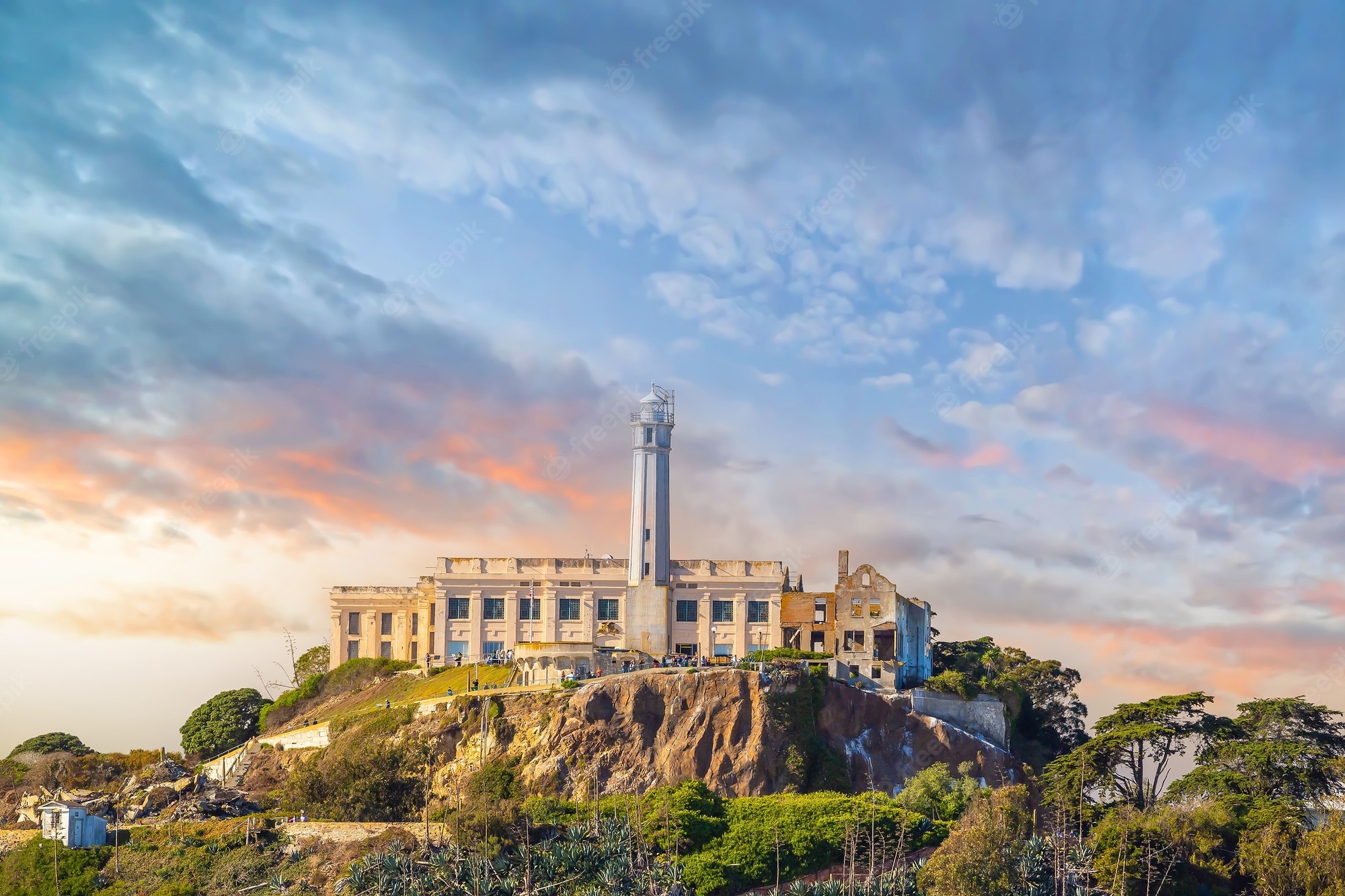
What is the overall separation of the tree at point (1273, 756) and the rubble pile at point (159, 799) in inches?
1708

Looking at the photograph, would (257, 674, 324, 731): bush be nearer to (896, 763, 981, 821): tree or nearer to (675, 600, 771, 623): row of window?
(675, 600, 771, 623): row of window

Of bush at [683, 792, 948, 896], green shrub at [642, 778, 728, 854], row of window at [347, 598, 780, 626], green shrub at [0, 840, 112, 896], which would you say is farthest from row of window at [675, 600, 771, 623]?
green shrub at [0, 840, 112, 896]

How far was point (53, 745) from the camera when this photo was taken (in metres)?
82.6

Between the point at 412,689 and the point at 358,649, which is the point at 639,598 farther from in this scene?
the point at 358,649

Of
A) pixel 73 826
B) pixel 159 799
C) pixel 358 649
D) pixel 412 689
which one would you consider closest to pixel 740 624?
pixel 412 689

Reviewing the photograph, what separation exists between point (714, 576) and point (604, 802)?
72.7 ft

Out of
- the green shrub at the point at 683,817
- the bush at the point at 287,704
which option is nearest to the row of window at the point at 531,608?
the bush at the point at 287,704

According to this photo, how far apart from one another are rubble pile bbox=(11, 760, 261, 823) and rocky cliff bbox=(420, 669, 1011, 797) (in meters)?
11.1

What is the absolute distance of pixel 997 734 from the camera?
239 ft

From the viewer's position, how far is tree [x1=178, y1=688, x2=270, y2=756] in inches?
3314

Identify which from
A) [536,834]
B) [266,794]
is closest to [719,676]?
[536,834]

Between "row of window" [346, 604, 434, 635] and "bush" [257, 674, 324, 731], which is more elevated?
"row of window" [346, 604, 434, 635]

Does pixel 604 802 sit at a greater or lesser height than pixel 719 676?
lesser

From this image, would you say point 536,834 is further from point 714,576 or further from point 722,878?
point 714,576
